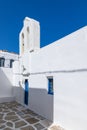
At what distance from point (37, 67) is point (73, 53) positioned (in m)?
3.17

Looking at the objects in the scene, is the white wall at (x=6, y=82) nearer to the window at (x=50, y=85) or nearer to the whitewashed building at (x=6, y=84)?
the whitewashed building at (x=6, y=84)

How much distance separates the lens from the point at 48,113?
5.98 meters

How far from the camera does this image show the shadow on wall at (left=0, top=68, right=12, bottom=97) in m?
10.5

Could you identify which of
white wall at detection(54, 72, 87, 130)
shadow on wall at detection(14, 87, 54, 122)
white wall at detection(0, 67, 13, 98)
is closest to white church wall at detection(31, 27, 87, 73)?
white wall at detection(54, 72, 87, 130)

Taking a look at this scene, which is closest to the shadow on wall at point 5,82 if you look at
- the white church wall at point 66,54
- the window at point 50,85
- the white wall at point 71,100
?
the white church wall at point 66,54

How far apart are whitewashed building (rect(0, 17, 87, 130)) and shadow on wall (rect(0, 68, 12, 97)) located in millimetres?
3438

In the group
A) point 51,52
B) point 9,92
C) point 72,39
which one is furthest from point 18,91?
point 72,39

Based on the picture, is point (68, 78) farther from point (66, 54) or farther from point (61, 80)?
point (66, 54)

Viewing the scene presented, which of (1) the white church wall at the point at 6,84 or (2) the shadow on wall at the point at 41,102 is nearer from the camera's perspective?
(2) the shadow on wall at the point at 41,102

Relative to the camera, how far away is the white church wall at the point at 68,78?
164 inches

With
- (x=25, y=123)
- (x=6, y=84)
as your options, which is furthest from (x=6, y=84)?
(x=25, y=123)

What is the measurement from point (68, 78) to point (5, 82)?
779 cm

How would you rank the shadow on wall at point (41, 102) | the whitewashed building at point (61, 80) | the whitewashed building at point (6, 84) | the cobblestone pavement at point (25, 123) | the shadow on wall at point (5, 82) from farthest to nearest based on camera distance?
1. the shadow on wall at point (5, 82)
2. the whitewashed building at point (6, 84)
3. the shadow on wall at point (41, 102)
4. the cobblestone pavement at point (25, 123)
5. the whitewashed building at point (61, 80)

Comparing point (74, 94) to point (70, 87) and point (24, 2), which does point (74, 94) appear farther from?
point (24, 2)
